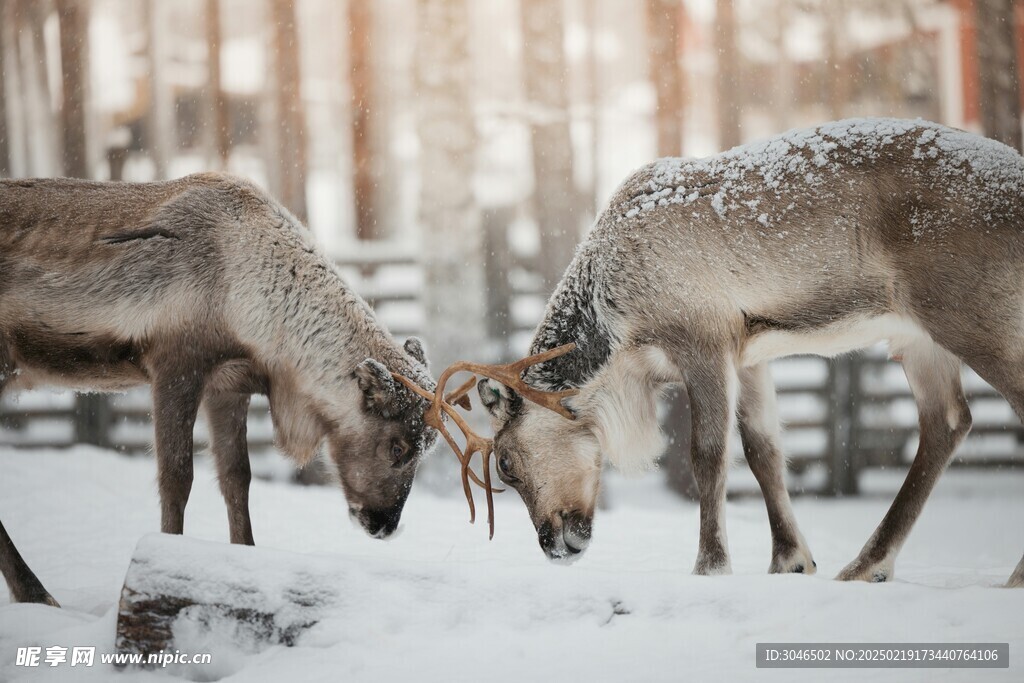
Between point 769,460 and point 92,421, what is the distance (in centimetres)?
567

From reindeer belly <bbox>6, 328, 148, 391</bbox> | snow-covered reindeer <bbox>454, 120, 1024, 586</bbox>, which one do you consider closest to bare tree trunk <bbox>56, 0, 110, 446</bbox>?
reindeer belly <bbox>6, 328, 148, 391</bbox>

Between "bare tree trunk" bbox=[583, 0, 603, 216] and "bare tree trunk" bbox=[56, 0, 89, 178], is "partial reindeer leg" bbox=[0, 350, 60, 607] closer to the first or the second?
"bare tree trunk" bbox=[56, 0, 89, 178]

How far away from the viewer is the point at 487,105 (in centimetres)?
741

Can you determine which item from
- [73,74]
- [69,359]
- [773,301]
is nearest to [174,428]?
[69,359]

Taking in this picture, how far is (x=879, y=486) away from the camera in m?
7.43

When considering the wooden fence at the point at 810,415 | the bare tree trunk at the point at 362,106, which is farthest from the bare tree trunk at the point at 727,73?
the bare tree trunk at the point at 362,106

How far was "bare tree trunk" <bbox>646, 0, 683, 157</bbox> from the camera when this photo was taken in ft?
24.5

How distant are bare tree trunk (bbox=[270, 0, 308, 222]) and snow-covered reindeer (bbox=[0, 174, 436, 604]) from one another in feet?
14.6

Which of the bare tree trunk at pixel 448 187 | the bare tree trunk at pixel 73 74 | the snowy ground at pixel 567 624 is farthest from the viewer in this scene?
the bare tree trunk at pixel 73 74

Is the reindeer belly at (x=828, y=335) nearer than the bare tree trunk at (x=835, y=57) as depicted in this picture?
Yes

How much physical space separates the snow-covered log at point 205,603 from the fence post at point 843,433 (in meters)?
5.49

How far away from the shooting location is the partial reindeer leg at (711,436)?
Result: 11.5ft

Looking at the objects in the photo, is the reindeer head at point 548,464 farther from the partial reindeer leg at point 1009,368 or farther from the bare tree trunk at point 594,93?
the bare tree trunk at point 594,93

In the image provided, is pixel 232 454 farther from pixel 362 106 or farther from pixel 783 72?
pixel 783 72
